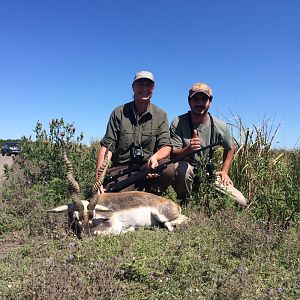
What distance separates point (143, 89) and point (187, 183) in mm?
1837

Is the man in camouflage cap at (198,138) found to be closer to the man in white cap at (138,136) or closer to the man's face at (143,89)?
the man in white cap at (138,136)

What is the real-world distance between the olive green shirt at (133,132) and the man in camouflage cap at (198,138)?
0.88 feet

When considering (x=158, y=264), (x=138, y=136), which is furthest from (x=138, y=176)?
(x=158, y=264)

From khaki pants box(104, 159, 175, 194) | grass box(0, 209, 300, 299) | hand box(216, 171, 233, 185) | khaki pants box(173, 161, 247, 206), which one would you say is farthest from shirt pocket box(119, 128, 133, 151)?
grass box(0, 209, 300, 299)

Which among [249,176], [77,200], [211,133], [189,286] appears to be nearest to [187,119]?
[211,133]

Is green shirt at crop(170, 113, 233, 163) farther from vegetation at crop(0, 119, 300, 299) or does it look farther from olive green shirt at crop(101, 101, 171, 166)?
vegetation at crop(0, 119, 300, 299)

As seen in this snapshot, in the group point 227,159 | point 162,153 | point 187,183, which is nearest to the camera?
point 162,153

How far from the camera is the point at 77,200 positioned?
5.32 meters

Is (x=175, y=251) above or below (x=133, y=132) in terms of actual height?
below

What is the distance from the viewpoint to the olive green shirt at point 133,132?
7.21 metres

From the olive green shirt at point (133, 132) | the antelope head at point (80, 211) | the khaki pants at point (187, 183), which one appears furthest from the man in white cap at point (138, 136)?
the antelope head at point (80, 211)

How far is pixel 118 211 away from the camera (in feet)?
19.4

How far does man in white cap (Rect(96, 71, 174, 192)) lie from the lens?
281 inches

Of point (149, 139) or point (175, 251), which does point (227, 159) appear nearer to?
point (149, 139)
